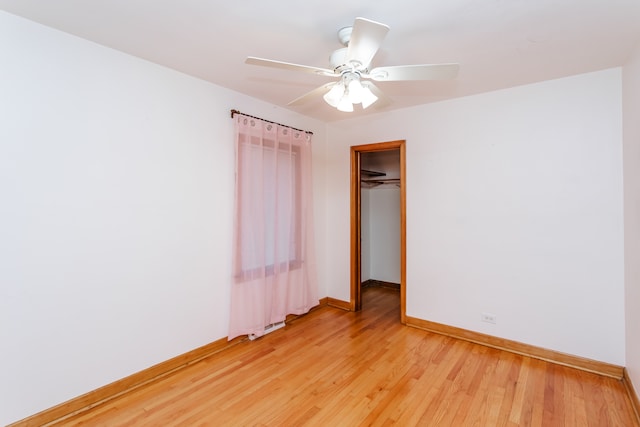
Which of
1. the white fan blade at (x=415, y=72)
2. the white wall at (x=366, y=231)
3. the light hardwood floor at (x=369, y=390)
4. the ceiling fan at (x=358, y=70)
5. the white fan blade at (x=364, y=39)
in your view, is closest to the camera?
the white fan blade at (x=364, y=39)

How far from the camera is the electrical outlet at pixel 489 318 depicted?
296 cm

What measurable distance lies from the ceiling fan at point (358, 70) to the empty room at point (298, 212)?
16 mm

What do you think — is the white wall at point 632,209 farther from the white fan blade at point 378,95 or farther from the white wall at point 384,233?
the white wall at point 384,233

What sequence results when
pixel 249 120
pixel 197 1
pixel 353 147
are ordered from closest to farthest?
1. pixel 197 1
2. pixel 249 120
3. pixel 353 147

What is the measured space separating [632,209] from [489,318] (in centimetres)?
147

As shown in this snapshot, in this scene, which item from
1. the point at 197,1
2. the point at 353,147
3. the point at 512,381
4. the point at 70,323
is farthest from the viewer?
the point at 353,147

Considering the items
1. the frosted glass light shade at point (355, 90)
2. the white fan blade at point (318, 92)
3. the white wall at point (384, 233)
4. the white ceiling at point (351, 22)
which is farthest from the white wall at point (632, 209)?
the white wall at point (384, 233)

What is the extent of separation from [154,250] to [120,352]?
0.78 meters

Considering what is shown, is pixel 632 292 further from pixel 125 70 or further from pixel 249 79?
pixel 125 70

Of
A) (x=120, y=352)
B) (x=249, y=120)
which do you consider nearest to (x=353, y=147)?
(x=249, y=120)

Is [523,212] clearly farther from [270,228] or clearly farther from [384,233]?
[270,228]

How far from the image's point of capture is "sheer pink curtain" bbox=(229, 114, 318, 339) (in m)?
3.02

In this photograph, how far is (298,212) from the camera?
3631 millimetres

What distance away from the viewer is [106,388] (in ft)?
7.08
